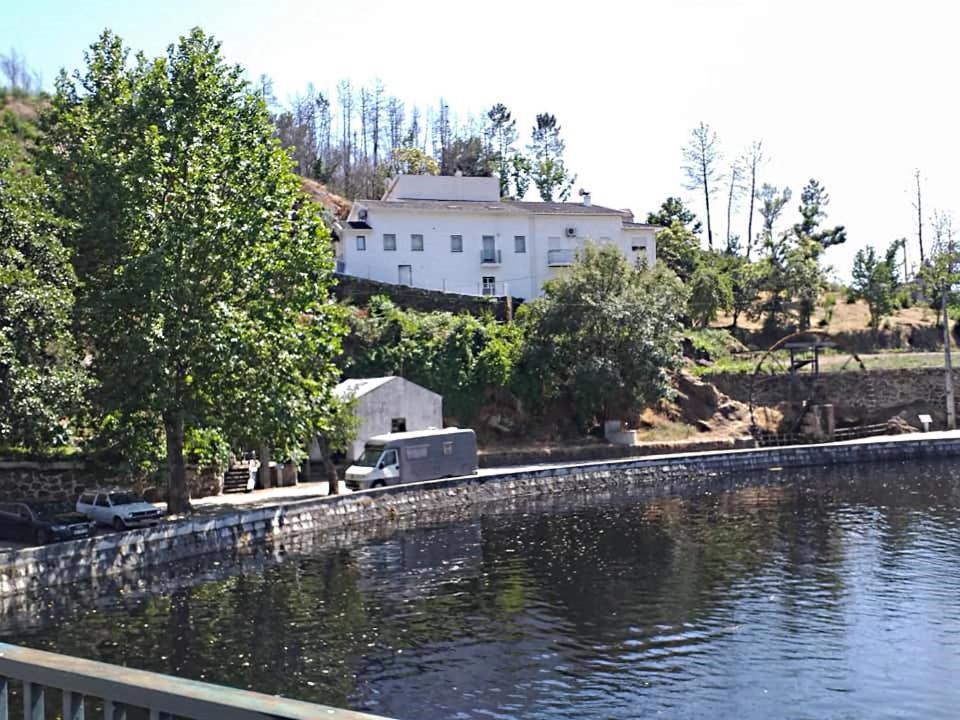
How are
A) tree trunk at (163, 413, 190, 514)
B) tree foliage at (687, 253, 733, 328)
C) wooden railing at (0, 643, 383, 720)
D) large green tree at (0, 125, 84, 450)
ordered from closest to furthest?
1. wooden railing at (0, 643, 383, 720)
2. large green tree at (0, 125, 84, 450)
3. tree trunk at (163, 413, 190, 514)
4. tree foliage at (687, 253, 733, 328)

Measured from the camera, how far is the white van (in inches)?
1661

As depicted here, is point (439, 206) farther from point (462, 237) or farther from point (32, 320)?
point (32, 320)

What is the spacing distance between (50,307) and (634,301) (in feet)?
113

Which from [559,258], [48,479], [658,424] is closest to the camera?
[48,479]

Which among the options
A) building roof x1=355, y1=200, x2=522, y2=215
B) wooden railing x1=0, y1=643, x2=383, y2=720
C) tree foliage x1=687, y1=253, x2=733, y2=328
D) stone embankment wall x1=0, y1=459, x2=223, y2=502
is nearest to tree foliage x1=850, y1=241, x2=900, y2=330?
tree foliage x1=687, y1=253, x2=733, y2=328

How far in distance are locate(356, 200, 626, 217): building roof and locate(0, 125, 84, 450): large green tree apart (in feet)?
124

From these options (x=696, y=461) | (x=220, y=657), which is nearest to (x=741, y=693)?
(x=220, y=657)

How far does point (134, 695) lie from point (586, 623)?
18.7m

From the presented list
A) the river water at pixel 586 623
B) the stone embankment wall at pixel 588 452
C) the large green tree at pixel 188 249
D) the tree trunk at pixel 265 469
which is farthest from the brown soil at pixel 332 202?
the river water at pixel 586 623

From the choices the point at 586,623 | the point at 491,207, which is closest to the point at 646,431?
the point at 491,207

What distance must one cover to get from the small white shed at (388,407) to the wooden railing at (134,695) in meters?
40.2

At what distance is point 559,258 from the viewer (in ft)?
238

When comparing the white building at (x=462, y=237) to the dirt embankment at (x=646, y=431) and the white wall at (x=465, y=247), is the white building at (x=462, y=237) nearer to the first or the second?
the white wall at (x=465, y=247)

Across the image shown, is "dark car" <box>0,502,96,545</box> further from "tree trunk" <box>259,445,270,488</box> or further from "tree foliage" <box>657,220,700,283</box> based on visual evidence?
"tree foliage" <box>657,220,700,283</box>
